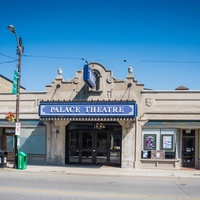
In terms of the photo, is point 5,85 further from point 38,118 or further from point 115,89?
point 115,89

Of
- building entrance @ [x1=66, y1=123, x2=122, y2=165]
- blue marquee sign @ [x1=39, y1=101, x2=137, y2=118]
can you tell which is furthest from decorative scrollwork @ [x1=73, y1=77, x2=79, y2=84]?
building entrance @ [x1=66, y1=123, x2=122, y2=165]

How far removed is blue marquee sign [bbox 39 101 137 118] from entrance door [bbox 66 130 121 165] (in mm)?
2518

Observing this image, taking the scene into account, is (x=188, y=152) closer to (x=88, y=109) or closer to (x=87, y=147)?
(x=87, y=147)

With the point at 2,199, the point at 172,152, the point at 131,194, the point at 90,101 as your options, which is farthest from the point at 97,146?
the point at 2,199

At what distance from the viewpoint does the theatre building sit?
1959 cm

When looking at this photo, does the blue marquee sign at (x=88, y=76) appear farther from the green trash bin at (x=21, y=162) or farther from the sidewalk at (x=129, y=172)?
the green trash bin at (x=21, y=162)

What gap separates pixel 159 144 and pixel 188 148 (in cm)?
212

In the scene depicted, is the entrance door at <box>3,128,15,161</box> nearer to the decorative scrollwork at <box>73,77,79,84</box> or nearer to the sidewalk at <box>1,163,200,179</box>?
the sidewalk at <box>1,163,200,179</box>

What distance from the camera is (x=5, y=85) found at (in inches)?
1186

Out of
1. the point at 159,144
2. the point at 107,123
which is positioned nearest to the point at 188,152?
the point at 159,144

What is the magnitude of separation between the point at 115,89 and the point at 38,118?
5.76m

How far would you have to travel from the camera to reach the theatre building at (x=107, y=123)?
64.3 ft

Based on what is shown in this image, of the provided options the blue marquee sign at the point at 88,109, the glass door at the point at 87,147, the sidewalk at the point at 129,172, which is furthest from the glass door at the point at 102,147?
the blue marquee sign at the point at 88,109

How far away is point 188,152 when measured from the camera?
67.5ft
